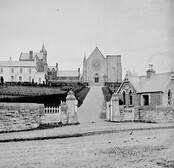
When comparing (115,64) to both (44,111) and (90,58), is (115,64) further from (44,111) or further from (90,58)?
(44,111)

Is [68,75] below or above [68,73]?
below

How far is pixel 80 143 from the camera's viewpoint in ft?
25.5

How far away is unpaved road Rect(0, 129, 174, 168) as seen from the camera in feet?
17.8

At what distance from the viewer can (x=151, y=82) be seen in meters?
22.8

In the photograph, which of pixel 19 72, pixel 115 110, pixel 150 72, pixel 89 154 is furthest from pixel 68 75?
pixel 89 154

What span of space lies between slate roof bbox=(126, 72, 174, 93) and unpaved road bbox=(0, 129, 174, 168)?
46.0ft

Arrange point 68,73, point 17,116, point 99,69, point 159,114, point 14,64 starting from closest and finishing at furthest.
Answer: point 17,116 → point 159,114 → point 14,64 → point 99,69 → point 68,73

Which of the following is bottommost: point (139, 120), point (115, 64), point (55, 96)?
point (139, 120)

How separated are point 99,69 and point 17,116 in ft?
150

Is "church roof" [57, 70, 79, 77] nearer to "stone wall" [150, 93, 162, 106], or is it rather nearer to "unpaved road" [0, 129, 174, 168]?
"stone wall" [150, 93, 162, 106]

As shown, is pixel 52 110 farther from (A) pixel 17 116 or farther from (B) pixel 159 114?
(B) pixel 159 114

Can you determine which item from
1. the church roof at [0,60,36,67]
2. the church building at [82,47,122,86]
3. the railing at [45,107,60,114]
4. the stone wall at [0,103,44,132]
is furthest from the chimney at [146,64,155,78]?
the church roof at [0,60,36,67]

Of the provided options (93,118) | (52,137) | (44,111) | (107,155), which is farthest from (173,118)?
(107,155)

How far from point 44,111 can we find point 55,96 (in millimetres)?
4318
